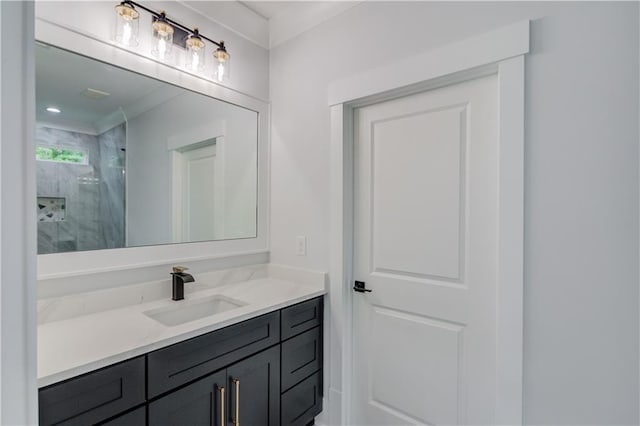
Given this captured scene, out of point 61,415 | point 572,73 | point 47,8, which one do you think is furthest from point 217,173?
point 572,73

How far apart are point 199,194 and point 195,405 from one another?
1098mm

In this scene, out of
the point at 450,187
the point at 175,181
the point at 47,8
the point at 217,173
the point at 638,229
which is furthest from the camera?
the point at 217,173

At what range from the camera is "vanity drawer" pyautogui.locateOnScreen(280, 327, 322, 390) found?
1.64 m

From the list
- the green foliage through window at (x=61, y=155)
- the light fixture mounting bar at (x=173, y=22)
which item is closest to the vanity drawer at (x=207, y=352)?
the green foliage through window at (x=61, y=155)

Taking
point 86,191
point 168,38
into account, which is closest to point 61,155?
point 86,191

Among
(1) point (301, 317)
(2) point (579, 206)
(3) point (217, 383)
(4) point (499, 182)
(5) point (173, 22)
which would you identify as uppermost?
(5) point (173, 22)

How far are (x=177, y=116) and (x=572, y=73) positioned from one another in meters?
1.85

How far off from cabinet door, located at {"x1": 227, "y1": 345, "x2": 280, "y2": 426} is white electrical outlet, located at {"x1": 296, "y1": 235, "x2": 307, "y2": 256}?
624 millimetres

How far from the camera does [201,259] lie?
6.07 feet

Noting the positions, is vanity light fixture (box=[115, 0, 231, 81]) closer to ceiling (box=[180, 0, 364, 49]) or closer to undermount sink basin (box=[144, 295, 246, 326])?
ceiling (box=[180, 0, 364, 49])

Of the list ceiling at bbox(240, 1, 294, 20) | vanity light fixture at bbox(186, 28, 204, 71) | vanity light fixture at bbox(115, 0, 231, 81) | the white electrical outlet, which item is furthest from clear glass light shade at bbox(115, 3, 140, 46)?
the white electrical outlet

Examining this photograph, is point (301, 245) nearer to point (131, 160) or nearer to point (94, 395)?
point (131, 160)

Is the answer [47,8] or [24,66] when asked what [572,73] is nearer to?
[24,66]

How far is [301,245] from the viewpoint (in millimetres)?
2057
